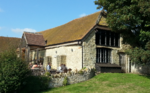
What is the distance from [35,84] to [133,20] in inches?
405

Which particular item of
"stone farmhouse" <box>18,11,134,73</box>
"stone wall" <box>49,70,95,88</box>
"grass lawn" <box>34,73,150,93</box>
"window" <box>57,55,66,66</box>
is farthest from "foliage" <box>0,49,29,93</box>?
"window" <box>57,55,66,66</box>

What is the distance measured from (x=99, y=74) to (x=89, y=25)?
5599 millimetres

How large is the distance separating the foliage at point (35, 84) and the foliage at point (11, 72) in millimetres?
603

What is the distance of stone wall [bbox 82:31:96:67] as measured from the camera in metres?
18.4

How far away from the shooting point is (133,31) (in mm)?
19594

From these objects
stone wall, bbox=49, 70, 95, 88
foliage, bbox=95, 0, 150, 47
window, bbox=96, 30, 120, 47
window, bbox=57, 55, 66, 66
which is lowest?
stone wall, bbox=49, 70, 95, 88

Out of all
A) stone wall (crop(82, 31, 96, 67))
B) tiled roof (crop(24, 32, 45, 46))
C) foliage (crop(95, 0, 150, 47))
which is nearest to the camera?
foliage (crop(95, 0, 150, 47))

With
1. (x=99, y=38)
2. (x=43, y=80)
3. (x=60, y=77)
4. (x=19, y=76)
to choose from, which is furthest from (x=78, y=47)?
(x=19, y=76)

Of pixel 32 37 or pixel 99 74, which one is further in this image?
pixel 32 37

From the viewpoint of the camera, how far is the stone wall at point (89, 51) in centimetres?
1844

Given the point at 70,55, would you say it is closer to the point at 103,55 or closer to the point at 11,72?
the point at 103,55

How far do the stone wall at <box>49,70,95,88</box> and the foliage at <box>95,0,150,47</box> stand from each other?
18.1 ft

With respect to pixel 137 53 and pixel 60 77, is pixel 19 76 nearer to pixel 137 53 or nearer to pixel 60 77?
pixel 60 77

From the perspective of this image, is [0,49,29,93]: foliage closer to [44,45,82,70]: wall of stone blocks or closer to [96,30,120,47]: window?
[44,45,82,70]: wall of stone blocks
